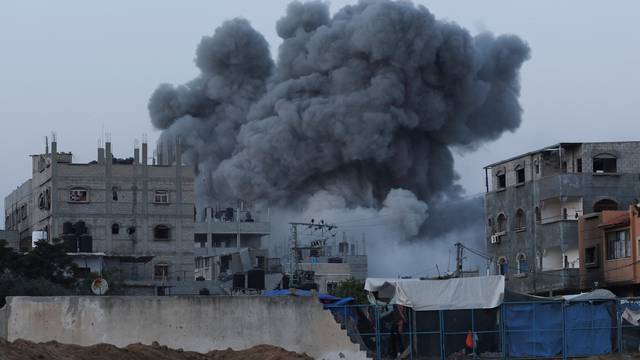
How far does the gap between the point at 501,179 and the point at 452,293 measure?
29867 mm

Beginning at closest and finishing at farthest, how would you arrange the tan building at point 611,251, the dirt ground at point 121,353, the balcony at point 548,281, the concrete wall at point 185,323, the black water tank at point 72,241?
1. the dirt ground at point 121,353
2. the concrete wall at point 185,323
3. the tan building at point 611,251
4. the balcony at point 548,281
5. the black water tank at point 72,241

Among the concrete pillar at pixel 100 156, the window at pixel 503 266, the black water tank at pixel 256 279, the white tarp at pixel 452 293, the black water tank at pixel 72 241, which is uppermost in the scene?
the concrete pillar at pixel 100 156

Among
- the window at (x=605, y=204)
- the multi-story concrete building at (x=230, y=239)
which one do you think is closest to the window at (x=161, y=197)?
the multi-story concrete building at (x=230, y=239)

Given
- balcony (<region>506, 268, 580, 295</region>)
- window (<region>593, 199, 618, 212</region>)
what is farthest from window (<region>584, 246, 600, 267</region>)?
window (<region>593, 199, 618, 212</region>)

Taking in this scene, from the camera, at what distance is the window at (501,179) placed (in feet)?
192

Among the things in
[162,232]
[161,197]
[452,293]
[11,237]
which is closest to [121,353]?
[452,293]

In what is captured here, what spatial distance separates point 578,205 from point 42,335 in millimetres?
30504

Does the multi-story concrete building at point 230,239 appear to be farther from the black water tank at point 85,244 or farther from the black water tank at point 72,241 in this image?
the black water tank at point 72,241

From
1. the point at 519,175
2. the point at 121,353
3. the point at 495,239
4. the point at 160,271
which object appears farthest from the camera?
the point at 160,271

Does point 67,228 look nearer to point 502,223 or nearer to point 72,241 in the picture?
point 72,241

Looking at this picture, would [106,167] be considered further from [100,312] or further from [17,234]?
[100,312]

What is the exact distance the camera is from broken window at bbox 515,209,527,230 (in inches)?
2219

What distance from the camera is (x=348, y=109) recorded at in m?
90.9

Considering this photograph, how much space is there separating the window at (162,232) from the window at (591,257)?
27.1 m
